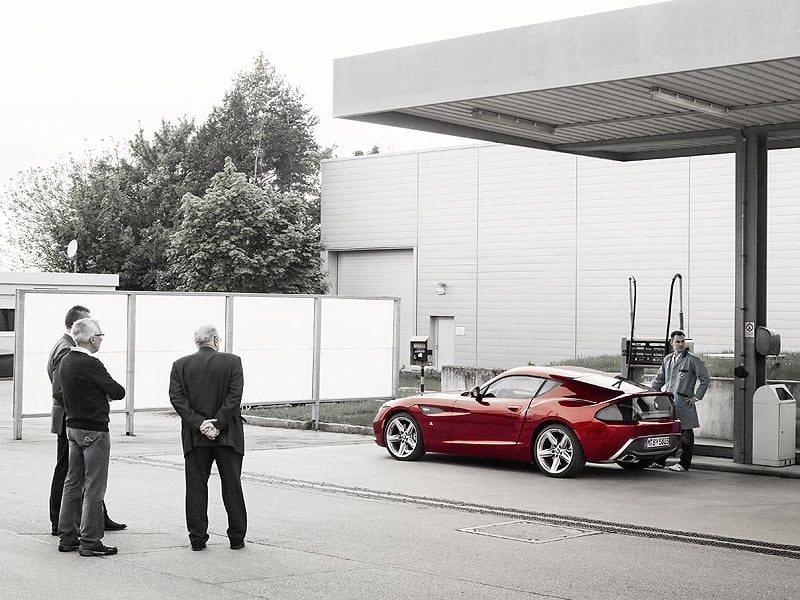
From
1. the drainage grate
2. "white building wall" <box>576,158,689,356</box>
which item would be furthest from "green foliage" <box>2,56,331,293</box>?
the drainage grate

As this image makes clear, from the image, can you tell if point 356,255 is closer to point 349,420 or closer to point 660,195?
point 660,195

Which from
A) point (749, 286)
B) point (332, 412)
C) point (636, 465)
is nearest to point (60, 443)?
point (636, 465)

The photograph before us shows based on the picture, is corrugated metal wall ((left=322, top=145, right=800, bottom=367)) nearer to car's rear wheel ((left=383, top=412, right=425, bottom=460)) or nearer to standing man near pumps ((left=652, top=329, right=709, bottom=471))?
standing man near pumps ((left=652, top=329, right=709, bottom=471))

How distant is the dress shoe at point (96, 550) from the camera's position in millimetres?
9250

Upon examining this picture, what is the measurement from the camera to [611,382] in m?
15.0

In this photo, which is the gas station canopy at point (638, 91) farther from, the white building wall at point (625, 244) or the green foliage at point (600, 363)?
the white building wall at point (625, 244)

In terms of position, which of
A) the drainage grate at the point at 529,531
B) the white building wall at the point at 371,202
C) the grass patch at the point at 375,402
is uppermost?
the white building wall at the point at 371,202

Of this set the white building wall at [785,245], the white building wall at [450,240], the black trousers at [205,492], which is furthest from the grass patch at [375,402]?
the black trousers at [205,492]

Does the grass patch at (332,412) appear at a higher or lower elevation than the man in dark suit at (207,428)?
lower

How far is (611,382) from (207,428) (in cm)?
697

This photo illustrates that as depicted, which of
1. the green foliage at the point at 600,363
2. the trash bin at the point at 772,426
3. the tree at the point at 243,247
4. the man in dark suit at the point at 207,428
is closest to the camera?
the man in dark suit at the point at 207,428

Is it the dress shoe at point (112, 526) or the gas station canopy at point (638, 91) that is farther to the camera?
the gas station canopy at point (638, 91)

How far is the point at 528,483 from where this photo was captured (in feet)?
47.1

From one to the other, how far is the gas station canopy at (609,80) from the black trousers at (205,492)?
6096 mm
